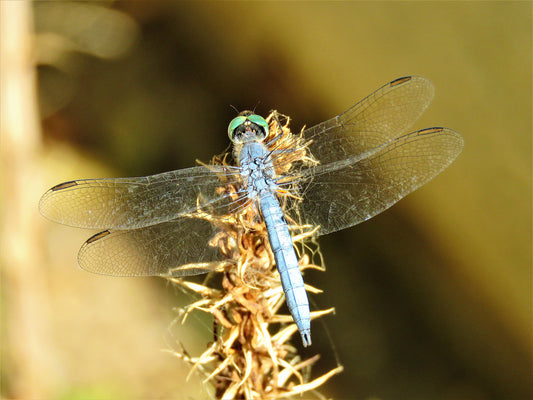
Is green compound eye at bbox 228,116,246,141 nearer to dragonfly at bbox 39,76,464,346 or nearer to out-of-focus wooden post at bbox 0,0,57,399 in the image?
dragonfly at bbox 39,76,464,346

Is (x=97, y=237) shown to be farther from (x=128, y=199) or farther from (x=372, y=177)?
(x=372, y=177)

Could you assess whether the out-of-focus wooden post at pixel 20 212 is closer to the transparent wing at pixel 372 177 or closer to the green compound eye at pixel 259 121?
the green compound eye at pixel 259 121

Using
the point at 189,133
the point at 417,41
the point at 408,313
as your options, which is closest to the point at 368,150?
the point at 417,41

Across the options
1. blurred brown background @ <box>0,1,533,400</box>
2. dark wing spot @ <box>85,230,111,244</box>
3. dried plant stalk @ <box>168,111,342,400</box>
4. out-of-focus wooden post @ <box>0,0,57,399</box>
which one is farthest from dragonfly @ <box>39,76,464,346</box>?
out-of-focus wooden post @ <box>0,0,57,399</box>

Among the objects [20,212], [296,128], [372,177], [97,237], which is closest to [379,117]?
[372,177]

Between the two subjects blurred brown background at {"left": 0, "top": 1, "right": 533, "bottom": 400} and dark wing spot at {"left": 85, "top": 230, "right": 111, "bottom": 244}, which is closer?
dark wing spot at {"left": 85, "top": 230, "right": 111, "bottom": 244}

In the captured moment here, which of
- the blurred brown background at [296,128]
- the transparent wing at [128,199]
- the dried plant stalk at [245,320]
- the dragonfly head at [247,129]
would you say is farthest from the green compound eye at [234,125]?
the blurred brown background at [296,128]

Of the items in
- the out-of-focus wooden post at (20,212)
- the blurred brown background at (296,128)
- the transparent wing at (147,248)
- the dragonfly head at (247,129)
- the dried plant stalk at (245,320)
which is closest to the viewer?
the dried plant stalk at (245,320)
